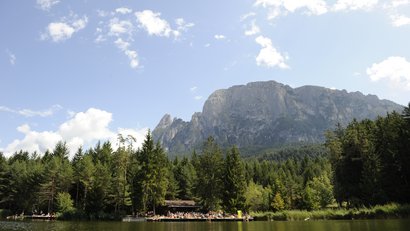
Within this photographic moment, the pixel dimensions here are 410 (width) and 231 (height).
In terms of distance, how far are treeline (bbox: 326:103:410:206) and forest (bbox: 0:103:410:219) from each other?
13cm

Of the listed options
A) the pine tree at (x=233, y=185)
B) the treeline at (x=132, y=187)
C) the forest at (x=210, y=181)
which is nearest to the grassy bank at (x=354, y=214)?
the forest at (x=210, y=181)

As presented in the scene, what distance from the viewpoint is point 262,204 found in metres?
90.4

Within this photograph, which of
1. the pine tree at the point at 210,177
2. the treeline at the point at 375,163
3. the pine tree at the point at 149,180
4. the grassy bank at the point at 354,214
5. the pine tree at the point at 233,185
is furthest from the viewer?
the pine tree at the point at 210,177

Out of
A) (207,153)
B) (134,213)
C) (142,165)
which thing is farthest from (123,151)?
(207,153)

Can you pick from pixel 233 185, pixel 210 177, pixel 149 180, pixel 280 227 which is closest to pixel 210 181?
pixel 210 177

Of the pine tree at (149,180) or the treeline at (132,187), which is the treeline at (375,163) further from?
the pine tree at (149,180)

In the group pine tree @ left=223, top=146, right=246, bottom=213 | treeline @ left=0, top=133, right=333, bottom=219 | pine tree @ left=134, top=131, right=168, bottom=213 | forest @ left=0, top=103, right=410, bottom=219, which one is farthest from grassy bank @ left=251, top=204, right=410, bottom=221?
pine tree @ left=134, top=131, right=168, bottom=213

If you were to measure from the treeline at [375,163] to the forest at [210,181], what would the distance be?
128mm

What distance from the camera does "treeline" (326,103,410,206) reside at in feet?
161

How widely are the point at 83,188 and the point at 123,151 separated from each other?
1603 cm

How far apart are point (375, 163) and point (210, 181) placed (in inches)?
1298

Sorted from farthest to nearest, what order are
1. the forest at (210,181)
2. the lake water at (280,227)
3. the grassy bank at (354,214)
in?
1. the forest at (210,181)
2. the grassy bank at (354,214)
3. the lake water at (280,227)

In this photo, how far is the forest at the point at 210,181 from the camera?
51.2 metres

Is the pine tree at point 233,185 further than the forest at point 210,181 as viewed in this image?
Yes
